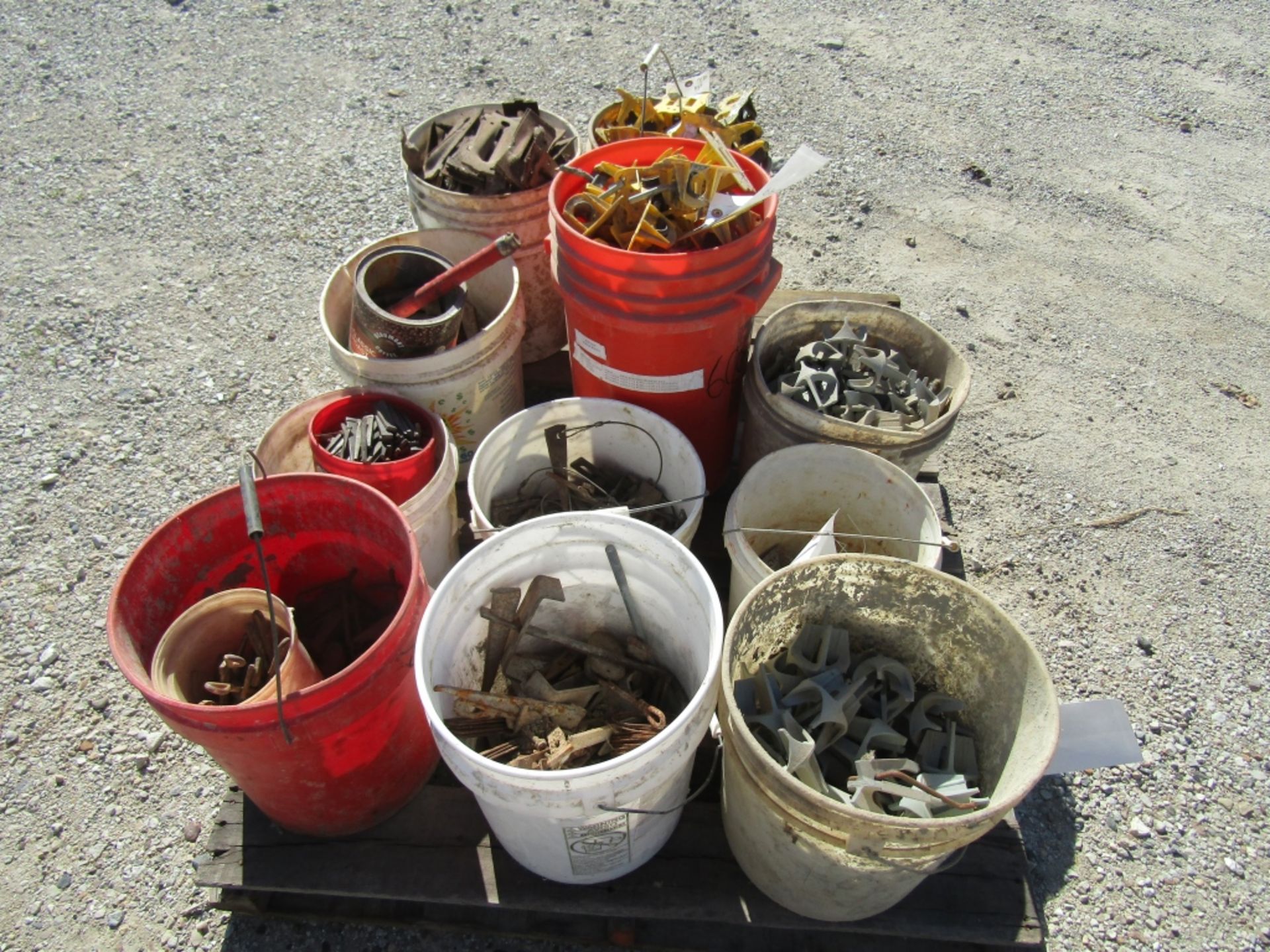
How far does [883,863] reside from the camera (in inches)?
72.2

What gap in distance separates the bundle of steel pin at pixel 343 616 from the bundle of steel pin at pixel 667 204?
Result: 1.38m

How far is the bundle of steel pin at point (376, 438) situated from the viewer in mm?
2777

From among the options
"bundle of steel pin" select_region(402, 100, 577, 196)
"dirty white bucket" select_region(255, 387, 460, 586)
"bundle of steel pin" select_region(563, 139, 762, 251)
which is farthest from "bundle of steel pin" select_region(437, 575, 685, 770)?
"bundle of steel pin" select_region(402, 100, 577, 196)

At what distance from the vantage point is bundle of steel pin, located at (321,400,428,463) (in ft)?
9.11

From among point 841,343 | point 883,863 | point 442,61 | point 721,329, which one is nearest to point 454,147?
point 721,329

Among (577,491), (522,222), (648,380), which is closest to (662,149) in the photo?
(522,222)

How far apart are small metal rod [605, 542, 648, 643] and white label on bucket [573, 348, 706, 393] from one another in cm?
81

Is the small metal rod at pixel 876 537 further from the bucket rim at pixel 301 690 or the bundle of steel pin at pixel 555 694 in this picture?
the bucket rim at pixel 301 690

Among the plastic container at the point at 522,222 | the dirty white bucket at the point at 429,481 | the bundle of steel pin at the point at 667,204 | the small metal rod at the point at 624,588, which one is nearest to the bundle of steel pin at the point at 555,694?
the small metal rod at the point at 624,588

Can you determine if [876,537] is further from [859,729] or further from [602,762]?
[602,762]

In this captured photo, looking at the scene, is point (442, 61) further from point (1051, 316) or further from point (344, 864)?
point (344, 864)

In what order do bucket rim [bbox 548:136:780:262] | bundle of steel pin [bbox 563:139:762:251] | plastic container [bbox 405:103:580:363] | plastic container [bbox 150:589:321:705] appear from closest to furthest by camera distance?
plastic container [bbox 150:589:321:705]
bucket rim [bbox 548:136:780:262]
bundle of steel pin [bbox 563:139:762:251]
plastic container [bbox 405:103:580:363]

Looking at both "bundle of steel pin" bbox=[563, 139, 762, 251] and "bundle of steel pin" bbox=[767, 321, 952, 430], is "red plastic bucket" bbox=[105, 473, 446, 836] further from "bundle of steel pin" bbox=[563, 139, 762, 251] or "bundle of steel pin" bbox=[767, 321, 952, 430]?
"bundle of steel pin" bbox=[767, 321, 952, 430]

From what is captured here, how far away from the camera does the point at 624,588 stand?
240 cm
